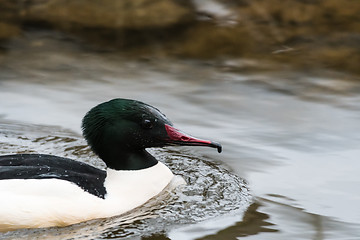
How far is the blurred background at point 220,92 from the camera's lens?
20.1 feet

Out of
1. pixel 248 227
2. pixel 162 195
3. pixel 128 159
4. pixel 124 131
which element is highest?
pixel 124 131

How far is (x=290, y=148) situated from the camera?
7527 mm

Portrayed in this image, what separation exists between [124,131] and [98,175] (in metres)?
0.38

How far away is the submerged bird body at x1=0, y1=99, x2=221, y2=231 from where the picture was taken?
5.73 m

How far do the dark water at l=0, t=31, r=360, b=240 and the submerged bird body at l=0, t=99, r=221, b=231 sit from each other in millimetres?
115

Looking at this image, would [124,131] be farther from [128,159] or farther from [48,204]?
[48,204]

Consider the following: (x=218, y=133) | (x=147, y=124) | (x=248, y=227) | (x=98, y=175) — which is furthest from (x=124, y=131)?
(x=218, y=133)

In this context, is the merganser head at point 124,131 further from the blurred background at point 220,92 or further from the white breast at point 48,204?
the blurred background at point 220,92

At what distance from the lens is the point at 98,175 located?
20.2 feet

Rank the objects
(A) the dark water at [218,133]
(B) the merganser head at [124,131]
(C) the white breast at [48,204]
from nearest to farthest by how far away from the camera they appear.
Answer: (C) the white breast at [48,204], (A) the dark water at [218,133], (B) the merganser head at [124,131]

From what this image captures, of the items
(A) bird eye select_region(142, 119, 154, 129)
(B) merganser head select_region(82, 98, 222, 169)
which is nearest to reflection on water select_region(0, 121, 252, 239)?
(B) merganser head select_region(82, 98, 222, 169)

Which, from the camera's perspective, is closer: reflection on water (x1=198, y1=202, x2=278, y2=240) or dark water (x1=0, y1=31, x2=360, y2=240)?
reflection on water (x1=198, y1=202, x2=278, y2=240)

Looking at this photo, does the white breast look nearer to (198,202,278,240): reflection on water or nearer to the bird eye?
the bird eye

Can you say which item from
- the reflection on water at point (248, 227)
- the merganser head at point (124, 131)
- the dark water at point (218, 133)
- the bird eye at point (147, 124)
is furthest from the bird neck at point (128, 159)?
the reflection on water at point (248, 227)
